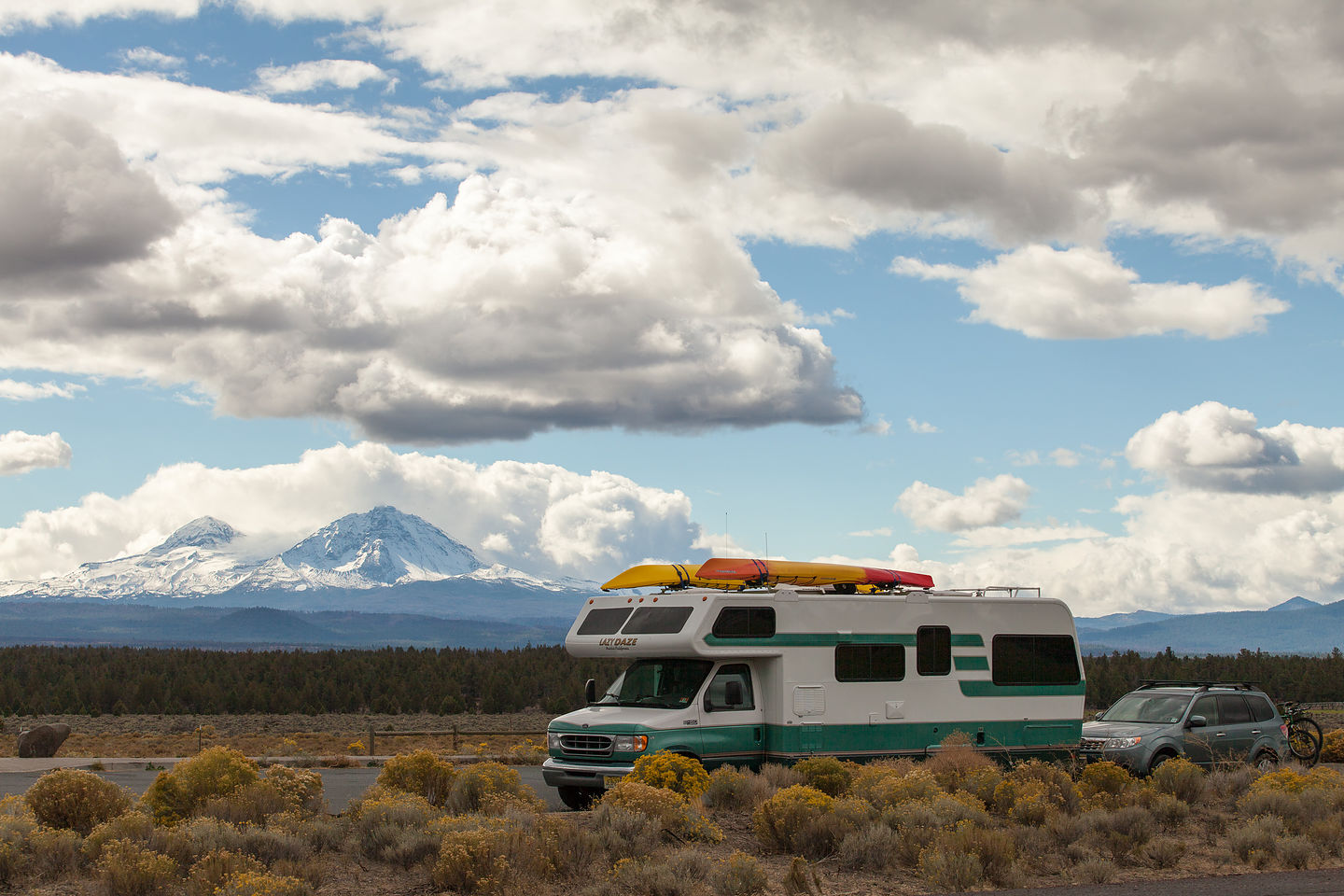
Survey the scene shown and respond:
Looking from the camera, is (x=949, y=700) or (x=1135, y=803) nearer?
(x=1135, y=803)

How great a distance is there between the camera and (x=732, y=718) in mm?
16797

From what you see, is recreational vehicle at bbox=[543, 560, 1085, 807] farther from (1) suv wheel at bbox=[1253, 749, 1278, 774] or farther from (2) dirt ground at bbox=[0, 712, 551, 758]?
(2) dirt ground at bbox=[0, 712, 551, 758]

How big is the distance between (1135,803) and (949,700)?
2.98m

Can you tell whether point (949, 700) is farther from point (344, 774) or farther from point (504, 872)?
point (344, 774)

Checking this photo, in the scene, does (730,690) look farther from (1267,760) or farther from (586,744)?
(1267,760)

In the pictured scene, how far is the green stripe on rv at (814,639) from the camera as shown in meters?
16.7

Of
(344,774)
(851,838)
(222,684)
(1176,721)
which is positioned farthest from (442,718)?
(851,838)

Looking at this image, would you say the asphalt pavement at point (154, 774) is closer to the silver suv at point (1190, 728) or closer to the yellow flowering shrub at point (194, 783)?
the yellow flowering shrub at point (194, 783)

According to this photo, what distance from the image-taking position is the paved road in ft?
66.7

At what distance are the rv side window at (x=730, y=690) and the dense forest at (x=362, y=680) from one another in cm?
4815

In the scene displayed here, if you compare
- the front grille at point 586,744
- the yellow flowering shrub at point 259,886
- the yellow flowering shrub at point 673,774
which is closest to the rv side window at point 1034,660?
the yellow flowering shrub at point 673,774

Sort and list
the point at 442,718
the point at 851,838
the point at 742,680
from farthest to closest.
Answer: the point at 442,718
the point at 742,680
the point at 851,838

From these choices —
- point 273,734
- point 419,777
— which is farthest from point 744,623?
point 273,734

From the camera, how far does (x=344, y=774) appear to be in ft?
89.7
